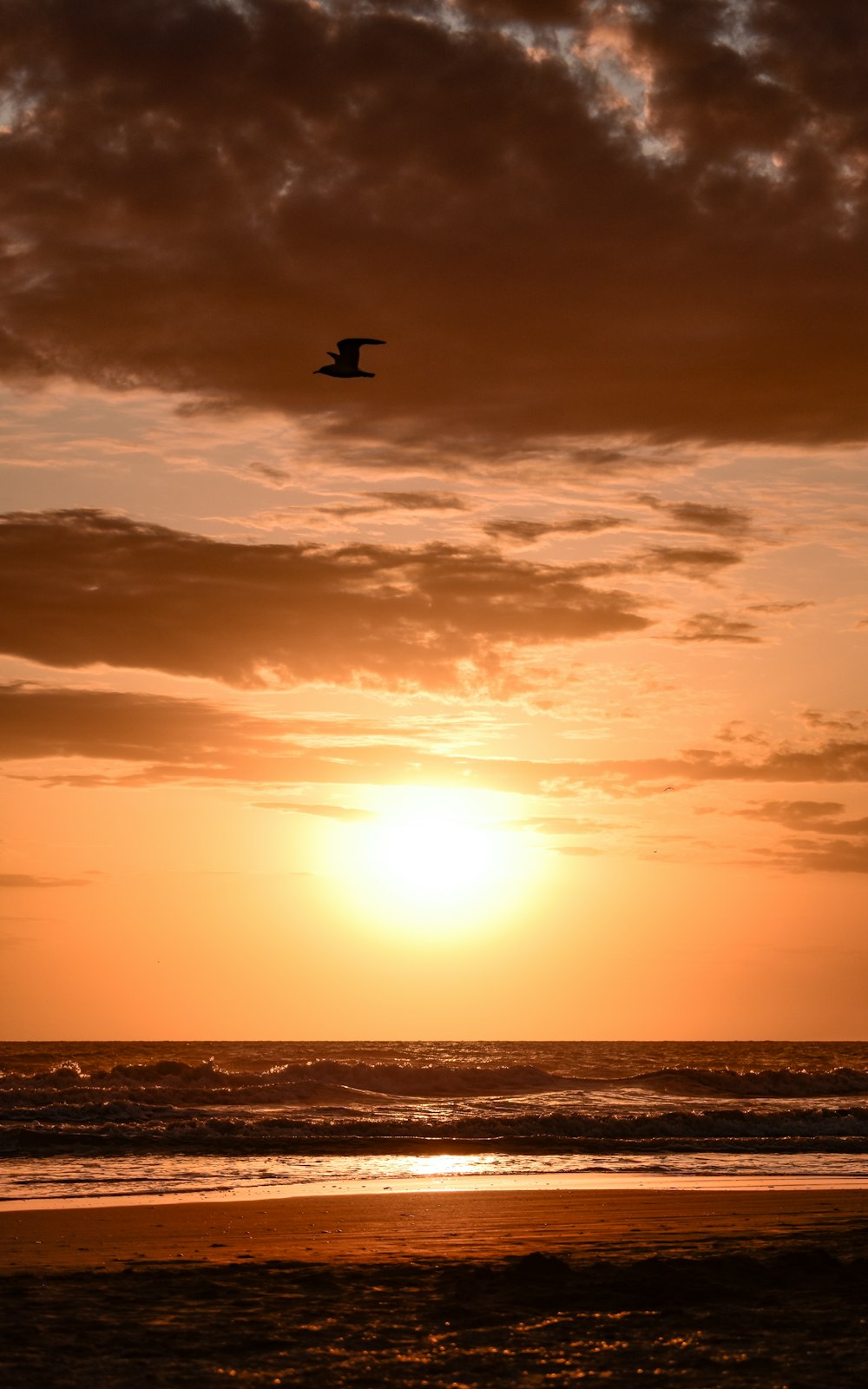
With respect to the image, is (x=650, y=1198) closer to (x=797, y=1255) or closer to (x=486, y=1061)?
(x=797, y=1255)

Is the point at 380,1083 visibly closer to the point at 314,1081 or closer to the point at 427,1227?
the point at 314,1081

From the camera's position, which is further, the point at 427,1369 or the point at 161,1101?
the point at 161,1101

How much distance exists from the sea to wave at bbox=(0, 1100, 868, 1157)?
7cm

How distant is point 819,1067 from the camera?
2472 inches

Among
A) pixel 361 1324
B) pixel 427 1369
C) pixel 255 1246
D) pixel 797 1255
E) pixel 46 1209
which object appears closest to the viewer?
pixel 427 1369

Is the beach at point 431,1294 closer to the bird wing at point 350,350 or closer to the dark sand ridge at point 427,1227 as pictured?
the dark sand ridge at point 427,1227

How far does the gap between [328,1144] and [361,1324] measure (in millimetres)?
17363

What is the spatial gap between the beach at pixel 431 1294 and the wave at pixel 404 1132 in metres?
9.02

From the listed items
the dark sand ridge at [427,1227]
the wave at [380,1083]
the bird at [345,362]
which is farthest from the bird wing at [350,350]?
the wave at [380,1083]

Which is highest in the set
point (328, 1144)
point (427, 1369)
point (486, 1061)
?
point (427, 1369)

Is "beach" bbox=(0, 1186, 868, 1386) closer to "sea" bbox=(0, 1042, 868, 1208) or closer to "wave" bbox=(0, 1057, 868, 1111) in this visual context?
"sea" bbox=(0, 1042, 868, 1208)

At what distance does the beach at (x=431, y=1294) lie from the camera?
33.1 ft

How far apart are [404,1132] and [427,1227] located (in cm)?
1404

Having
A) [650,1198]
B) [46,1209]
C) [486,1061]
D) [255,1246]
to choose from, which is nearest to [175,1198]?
[46,1209]
